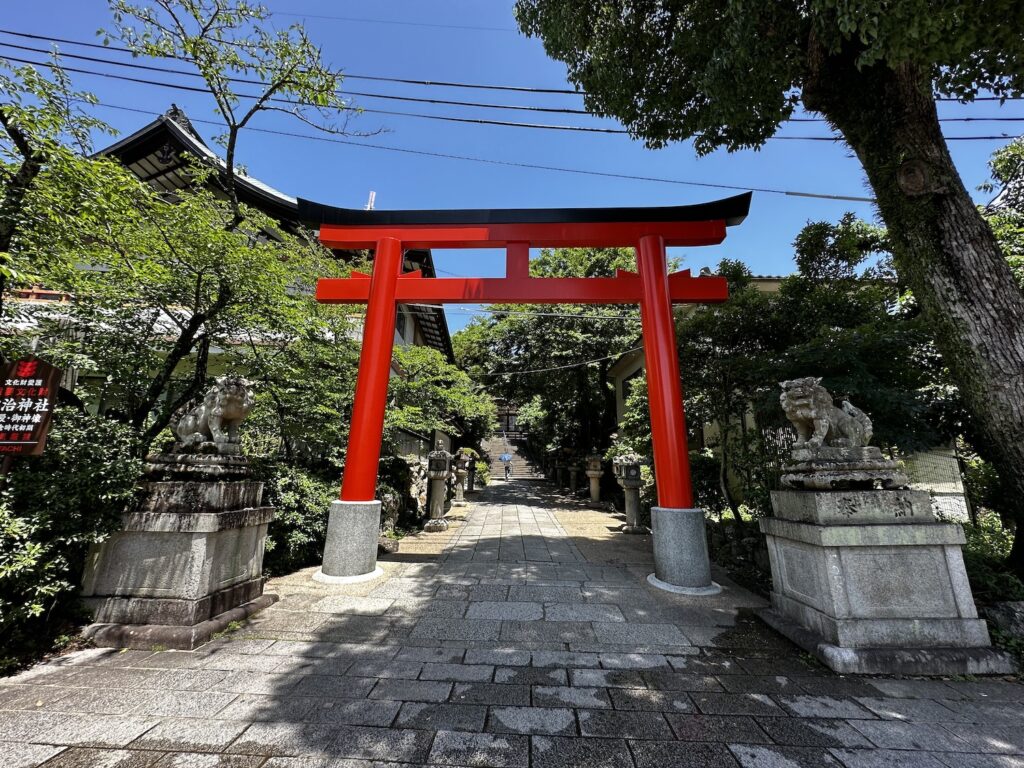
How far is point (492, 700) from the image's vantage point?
2.49m

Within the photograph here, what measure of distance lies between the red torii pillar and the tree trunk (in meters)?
1.63

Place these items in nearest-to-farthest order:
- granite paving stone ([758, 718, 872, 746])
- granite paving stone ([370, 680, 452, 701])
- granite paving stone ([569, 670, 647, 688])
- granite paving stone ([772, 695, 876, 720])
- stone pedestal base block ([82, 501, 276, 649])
→ granite paving stone ([758, 718, 872, 746]) → granite paving stone ([772, 695, 876, 720]) → granite paving stone ([370, 680, 452, 701]) → granite paving stone ([569, 670, 647, 688]) → stone pedestal base block ([82, 501, 276, 649])

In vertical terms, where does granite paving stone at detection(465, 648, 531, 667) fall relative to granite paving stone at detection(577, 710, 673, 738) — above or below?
above

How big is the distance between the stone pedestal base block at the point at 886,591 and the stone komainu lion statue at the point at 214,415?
5.48 meters

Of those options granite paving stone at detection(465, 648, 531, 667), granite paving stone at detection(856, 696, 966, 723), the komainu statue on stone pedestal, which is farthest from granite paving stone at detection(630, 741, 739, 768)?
the komainu statue on stone pedestal

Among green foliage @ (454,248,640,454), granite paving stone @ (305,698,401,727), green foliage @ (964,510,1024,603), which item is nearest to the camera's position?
granite paving stone @ (305,698,401,727)

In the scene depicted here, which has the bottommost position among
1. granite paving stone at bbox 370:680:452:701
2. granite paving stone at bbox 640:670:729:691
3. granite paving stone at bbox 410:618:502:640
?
granite paving stone at bbox 640:670:729:691

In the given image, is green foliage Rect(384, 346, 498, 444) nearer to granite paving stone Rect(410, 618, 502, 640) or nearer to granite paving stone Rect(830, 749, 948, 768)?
granite paving stone Rect(410, 618, 502, 640)

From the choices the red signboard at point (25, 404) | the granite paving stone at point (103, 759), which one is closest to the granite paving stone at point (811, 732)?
the granite paving stone at point (103, 759)

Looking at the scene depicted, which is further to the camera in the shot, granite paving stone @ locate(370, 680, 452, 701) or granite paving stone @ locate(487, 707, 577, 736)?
granite paving stone @ locate(370, 680, 452, 701)

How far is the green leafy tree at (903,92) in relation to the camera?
11.3 feet

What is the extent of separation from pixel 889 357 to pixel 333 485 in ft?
26.5

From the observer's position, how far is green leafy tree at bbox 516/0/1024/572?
344 centimetres

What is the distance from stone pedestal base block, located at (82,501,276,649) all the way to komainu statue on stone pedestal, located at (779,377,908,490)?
5358 mm
